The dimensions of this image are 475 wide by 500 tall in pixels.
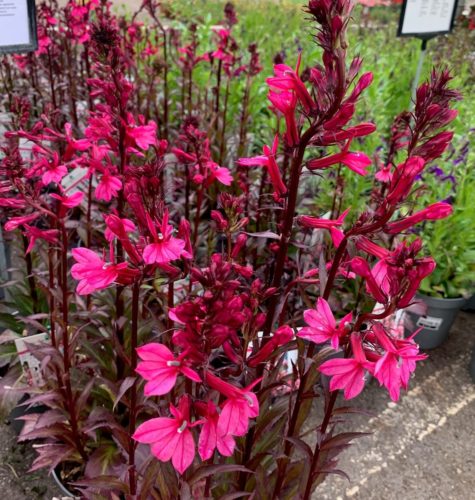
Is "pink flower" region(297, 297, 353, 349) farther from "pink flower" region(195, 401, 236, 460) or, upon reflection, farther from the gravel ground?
the gravel ground

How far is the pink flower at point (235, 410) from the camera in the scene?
3.04 ft

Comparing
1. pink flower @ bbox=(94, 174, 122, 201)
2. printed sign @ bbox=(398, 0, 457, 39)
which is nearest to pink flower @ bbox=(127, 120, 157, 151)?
pink flower @ bbox=(94, 174, 122, 201)

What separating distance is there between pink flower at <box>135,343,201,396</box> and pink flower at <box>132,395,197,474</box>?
0.06 meters

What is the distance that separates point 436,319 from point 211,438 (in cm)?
232

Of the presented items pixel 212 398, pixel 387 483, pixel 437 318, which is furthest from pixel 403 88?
pixel 212 398

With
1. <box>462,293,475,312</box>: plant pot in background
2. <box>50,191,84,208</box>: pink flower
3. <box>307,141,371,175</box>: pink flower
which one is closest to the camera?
<box>307,141,371,175</box>: pink flower

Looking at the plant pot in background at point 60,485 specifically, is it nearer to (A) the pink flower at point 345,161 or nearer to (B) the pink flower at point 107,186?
(B) the pink flower at point 107,186

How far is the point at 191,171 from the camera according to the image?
7.04 feet

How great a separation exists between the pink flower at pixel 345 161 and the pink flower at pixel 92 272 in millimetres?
454

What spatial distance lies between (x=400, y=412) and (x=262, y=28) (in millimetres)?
6526

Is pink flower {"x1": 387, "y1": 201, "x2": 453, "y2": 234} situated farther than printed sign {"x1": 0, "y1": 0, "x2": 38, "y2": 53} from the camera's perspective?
No

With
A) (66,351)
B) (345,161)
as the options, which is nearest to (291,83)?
(345,161)

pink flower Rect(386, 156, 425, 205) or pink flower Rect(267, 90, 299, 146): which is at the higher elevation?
pink flower Rect(267, 90, 299, 146)

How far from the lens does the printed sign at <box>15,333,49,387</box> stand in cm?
190
